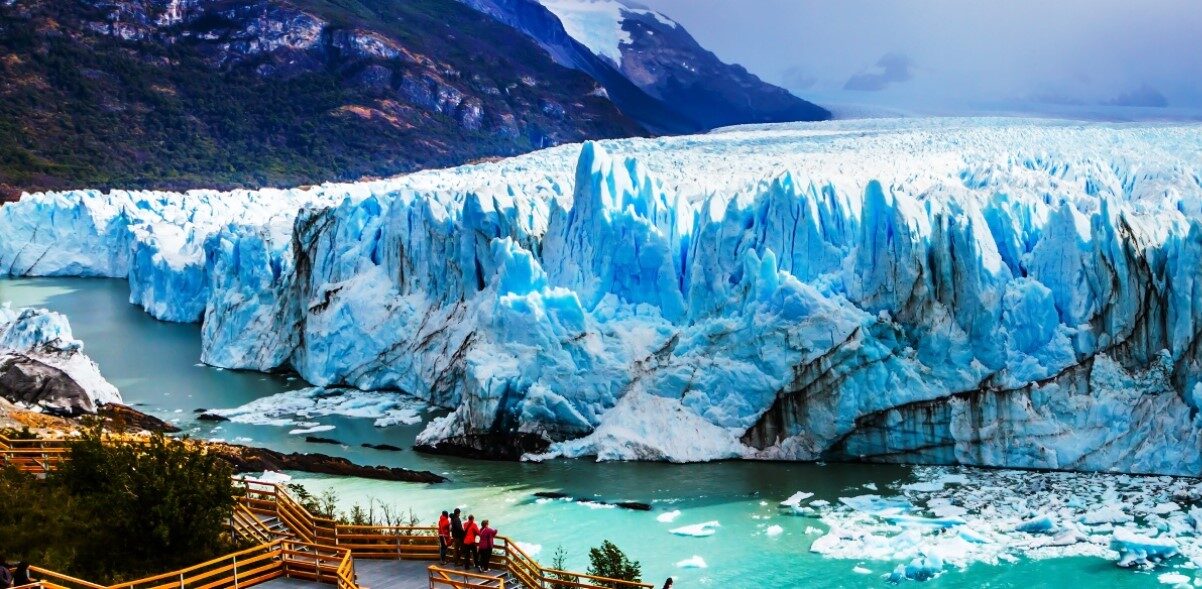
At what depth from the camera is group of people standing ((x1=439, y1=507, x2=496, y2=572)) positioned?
10.9 m

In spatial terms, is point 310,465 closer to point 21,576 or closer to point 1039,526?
point 21,576

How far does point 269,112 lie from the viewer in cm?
6425

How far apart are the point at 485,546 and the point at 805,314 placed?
9.13 metres

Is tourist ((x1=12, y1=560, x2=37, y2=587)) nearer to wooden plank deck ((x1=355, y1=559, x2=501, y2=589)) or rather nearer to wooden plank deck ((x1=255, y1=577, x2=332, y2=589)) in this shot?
wooden plank deck ((x1=255, y1=577, x2=332, y2=589))

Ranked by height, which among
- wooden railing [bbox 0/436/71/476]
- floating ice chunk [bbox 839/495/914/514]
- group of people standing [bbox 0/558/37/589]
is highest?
wooden railing [bbox 0/436/71/476]

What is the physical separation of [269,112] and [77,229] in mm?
20349

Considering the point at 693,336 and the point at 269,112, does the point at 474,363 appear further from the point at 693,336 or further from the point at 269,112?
the point at 269,112

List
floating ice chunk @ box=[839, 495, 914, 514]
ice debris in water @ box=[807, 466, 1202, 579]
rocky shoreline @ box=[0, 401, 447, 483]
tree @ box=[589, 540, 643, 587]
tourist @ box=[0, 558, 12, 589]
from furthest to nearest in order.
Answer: rocky shoreline @ box=[0, 401, 447, 483] → floating ice chunk @ box=[839, 495, 914, 514] → ice debris in water @ box=[807, 466, 1202, 579] → tree @ box=[589, 540, 643, 587] → tourist @ box=[0, 558, 12, 589]

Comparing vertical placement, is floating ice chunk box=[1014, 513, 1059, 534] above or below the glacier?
below

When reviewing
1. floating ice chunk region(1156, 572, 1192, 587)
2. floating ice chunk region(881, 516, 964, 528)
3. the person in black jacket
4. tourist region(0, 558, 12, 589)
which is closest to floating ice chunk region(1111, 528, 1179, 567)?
floating ice chunk region(1156, 572, 1192, 587)

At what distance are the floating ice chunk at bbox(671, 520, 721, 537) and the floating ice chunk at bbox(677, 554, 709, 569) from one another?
918mm

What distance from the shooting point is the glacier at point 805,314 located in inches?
698

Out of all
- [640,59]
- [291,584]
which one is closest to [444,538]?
[291,584]

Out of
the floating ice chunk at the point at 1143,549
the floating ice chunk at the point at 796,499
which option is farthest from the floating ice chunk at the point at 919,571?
the floating ice chunk at the point at 796,499
